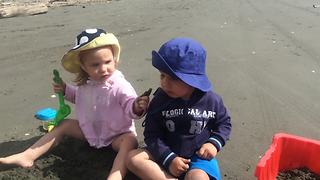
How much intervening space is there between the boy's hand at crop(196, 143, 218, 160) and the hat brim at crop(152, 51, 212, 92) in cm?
28

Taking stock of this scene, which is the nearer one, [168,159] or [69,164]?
[168,159]

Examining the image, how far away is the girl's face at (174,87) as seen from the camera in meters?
2.24

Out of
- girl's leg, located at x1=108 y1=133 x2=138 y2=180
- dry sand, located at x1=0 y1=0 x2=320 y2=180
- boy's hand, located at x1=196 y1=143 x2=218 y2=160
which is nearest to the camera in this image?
boy's hand, located at x1=196 y1=143 x2=218 y2=160

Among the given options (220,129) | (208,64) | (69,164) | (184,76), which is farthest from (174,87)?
(208,64)

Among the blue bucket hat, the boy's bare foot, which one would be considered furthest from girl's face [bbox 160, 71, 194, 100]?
the boy's bare foot

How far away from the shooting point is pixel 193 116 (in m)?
2.33

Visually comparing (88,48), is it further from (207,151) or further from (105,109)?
(207,151)

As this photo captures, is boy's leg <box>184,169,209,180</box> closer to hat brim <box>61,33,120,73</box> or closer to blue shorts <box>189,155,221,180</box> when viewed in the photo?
blue shorts <box>189,155,221,180</box>

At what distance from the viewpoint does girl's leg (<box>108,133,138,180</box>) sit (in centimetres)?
240

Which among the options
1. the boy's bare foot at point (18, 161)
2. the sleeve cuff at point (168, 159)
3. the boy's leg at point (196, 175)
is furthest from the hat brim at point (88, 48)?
the boy's leg at point (196, 175)

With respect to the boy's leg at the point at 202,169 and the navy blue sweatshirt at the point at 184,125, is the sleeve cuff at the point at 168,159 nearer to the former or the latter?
the navy blue sweatshirt at the point at 184,125

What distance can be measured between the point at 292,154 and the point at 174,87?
0.87 m

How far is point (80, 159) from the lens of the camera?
2.68 metres

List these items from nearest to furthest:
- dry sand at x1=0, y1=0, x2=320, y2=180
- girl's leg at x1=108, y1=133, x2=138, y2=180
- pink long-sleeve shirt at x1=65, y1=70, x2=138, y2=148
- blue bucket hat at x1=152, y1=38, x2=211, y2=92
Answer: blue bucket hat at x1=152, y1=38, x2=211, y2=92 → girl's leg at x1=108, y1=133, x2=138, y2=180 → pink long-sleeve shirt at x1=65, y1=70, x2=138, y2=148 → dry sand at x1=0, y1=0, x2=320, y2=180
